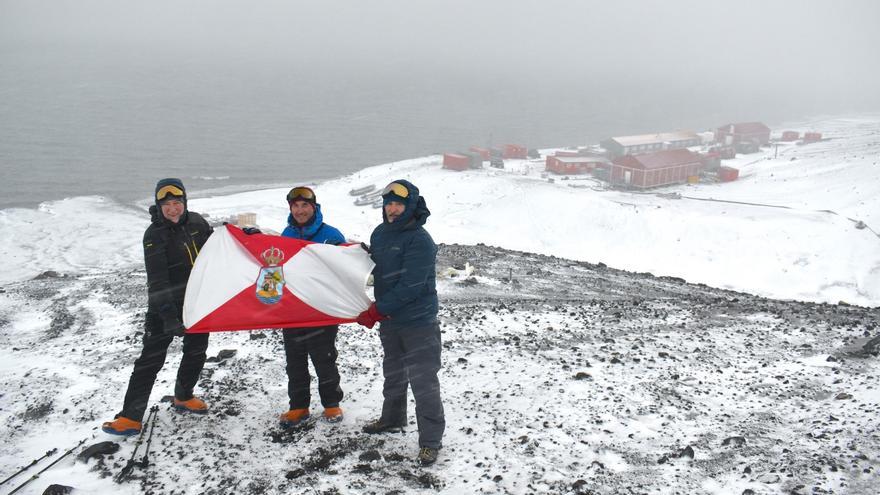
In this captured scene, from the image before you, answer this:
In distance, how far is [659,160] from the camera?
57.0 m

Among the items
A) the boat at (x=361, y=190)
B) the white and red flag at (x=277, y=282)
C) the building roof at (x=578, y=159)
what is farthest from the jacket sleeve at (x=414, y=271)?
the building roof at (x=578, y=159)

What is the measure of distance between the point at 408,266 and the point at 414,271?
74mm

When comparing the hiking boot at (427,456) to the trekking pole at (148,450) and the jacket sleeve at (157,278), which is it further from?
the jacket sleeve at (157,278)

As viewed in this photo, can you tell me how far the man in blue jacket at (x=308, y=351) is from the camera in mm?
6184

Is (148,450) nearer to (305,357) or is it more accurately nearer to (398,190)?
(305,357)

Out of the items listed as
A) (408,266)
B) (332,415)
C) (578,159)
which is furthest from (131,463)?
(578,159)

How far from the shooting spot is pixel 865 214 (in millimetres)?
39531

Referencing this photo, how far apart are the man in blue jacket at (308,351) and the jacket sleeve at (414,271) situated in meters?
1.02

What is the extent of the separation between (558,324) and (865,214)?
129ft

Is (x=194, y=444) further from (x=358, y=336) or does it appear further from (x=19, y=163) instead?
(x=19, y=163)

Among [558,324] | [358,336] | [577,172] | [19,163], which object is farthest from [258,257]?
[19,163]

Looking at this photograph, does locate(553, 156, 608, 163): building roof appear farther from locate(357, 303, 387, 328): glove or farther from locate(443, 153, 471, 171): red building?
locate(357, 303, 387, 328): glove

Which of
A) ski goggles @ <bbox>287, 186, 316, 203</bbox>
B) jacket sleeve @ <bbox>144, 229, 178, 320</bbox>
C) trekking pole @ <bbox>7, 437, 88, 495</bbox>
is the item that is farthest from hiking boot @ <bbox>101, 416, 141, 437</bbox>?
ski goggles @ <bbox>287, 186, 316, 203</bbox>

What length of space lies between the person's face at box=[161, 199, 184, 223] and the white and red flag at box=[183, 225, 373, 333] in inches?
16.6
